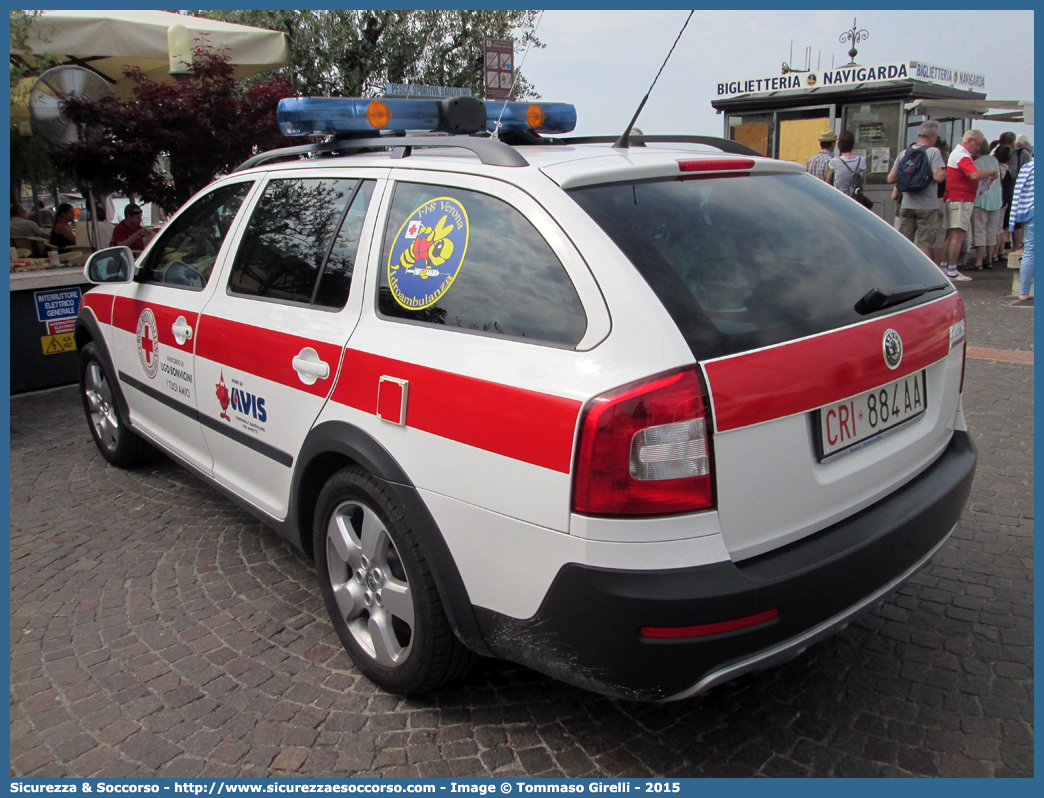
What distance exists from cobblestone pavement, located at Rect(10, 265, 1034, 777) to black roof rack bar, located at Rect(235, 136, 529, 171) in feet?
5.72

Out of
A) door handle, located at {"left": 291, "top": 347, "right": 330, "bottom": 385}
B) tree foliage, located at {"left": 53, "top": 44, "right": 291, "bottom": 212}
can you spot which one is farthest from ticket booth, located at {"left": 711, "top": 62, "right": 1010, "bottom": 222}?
door handle, located at {"left": 291, "top": 347, "right": 330, "bottom": 385}

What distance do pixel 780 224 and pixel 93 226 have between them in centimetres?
940

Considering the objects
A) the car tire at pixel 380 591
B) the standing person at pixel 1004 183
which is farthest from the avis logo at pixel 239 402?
the standing person at pixel 1004 183

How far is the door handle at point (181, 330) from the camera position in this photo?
145 inches

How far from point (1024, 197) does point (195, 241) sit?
9773 millimetres

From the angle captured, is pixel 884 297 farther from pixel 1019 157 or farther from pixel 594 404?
pixel 1019 157

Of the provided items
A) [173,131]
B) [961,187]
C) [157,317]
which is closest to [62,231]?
[173,131]

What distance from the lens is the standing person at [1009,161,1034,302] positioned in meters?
9.00

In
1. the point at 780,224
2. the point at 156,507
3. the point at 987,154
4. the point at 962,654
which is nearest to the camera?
the point at 780,224

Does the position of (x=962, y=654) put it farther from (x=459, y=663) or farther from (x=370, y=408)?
(x=370, y=408)

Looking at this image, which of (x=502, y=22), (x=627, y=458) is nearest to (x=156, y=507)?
(x=627, y=458)

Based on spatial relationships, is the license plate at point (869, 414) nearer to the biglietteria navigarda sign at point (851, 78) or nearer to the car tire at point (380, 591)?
the car tire at point (380, 591)

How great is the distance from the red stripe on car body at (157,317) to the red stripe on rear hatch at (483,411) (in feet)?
5.19

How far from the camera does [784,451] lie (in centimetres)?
202
